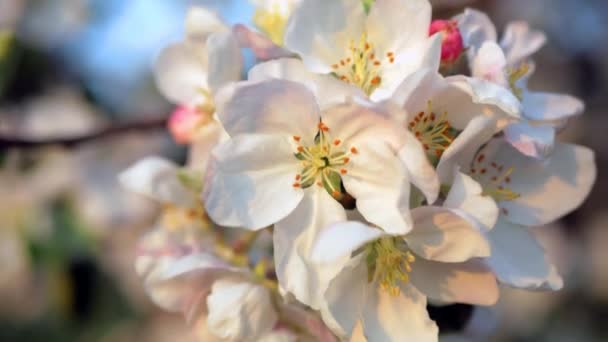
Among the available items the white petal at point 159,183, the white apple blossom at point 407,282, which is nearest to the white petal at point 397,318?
the white apple blossom at point 407,282

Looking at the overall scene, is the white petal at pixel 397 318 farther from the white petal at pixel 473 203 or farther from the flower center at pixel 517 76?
the flower center at pixel 517 76

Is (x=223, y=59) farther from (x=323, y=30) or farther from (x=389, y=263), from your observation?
(x=389, y=263)

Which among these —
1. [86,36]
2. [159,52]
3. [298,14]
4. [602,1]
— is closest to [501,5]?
[602,1]

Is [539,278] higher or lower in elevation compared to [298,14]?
lower

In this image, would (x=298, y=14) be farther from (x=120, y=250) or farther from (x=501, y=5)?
(x=501, y=5)

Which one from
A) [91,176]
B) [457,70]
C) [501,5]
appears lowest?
[91,176]

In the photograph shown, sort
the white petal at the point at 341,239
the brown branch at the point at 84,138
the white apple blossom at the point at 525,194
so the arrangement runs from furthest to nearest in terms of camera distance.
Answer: the brown branch at the point at 84,138, the white apple blossom at the point at 525,194, the white petal at the point at 341,239

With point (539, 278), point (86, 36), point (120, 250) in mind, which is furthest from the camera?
point (120, 250)
